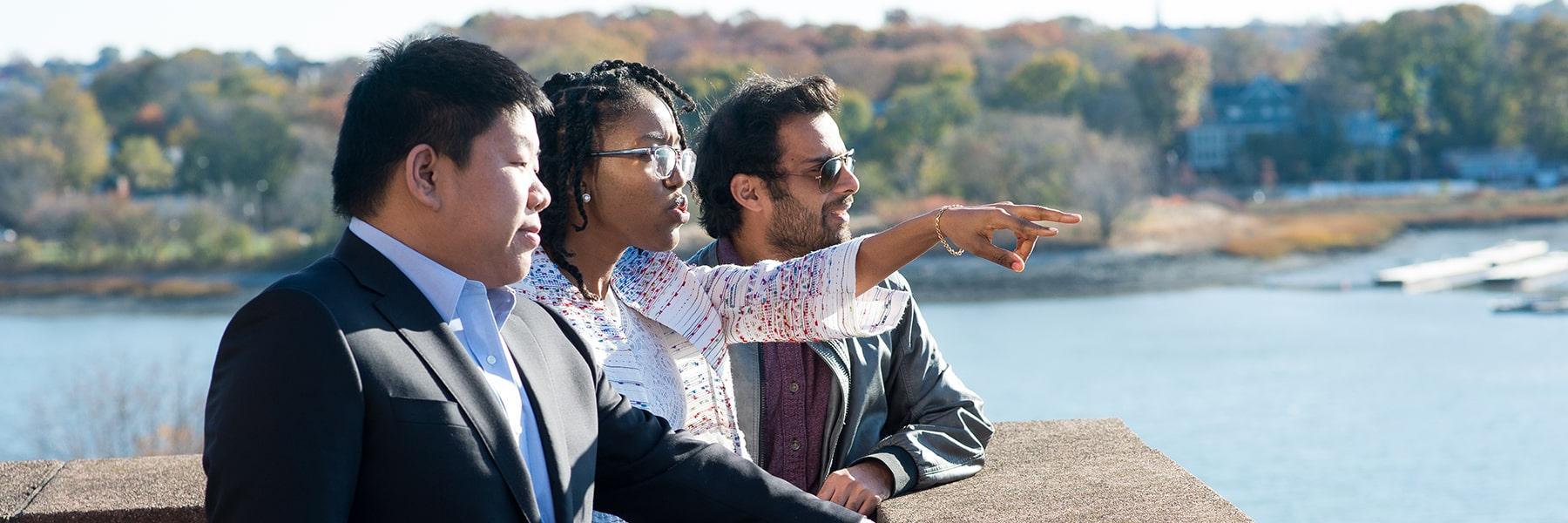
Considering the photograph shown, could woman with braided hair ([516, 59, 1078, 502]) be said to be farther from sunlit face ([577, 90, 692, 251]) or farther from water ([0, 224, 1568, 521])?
water ([0, 224, 1568, 521])

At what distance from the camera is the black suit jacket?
3.84 ft

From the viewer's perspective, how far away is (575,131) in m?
1.94

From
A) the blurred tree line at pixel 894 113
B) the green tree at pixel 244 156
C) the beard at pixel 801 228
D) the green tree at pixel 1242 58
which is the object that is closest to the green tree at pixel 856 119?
the blurred tree line at pixel 894 113

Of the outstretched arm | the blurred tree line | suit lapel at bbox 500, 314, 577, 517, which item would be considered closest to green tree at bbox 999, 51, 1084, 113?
the blurred tree line

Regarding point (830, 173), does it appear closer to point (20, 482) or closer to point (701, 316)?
point (701, 316)

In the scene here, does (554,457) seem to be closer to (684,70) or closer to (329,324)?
(329,324)

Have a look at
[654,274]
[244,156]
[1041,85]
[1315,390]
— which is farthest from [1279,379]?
[244,156]

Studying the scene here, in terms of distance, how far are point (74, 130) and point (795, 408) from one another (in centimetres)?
6297

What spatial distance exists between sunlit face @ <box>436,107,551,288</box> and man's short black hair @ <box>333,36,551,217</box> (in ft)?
0.04

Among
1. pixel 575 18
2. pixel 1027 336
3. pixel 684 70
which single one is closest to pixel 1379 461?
pixel 1027 336

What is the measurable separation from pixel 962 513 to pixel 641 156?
56cm

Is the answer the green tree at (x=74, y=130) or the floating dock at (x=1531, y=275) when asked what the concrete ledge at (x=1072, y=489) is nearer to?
the floating dock at (x=1531, y=275)

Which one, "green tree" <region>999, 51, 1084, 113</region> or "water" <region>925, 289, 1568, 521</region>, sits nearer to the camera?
"water" <region>925, 289, 1568, 521</region>

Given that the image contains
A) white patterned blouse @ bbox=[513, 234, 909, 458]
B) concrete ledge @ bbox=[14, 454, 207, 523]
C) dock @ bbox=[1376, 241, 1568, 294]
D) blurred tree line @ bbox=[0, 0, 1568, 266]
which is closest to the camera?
white patterned blouse @ bbox=[513, 234, 909, 458]
